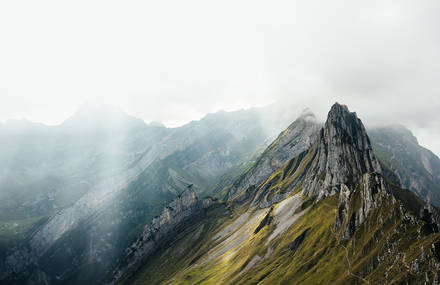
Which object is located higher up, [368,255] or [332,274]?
[368,255]

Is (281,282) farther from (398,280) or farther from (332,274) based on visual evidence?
(398,280)

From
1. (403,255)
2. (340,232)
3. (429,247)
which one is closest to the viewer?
(429,247)

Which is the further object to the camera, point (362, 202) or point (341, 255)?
point (362, 202)

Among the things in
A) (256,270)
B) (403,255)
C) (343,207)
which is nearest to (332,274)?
(403,255)

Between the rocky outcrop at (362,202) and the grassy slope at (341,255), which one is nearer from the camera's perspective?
the grassy slope at (341,255)

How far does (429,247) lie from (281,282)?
252ft

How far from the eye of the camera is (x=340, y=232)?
156625 millimetres

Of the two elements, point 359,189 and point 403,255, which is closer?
point 403,255

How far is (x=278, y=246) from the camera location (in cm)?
19988

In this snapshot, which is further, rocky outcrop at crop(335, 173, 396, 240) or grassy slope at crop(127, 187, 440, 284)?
rocky outcrop at crop(335, 173, 396, 240)

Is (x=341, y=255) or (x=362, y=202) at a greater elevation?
(x=362, y=202)

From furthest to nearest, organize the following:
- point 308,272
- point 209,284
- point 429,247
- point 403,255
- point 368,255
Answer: point 209,284, point 308,272, point 368,255, point 403,255, point 429,247

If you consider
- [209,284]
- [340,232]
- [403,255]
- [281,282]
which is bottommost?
[209,284]

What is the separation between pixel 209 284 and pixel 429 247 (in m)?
139
